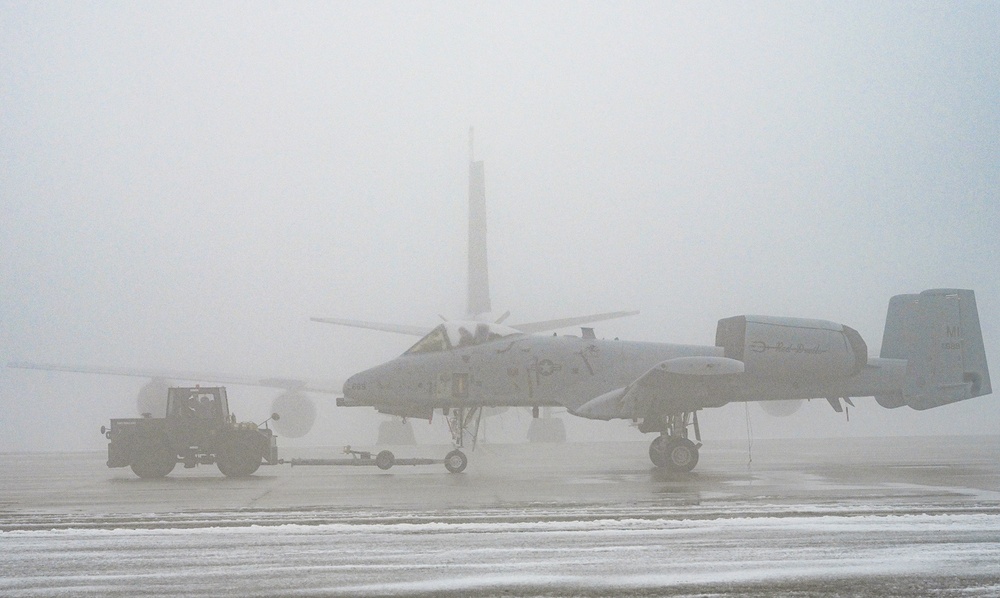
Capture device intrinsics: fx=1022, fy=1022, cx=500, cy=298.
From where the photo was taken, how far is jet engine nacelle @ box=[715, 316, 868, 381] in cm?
2464

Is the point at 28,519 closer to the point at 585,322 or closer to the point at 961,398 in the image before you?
the point at 961,398

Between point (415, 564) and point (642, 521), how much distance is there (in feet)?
13.0

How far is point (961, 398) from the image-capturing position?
26.1 m

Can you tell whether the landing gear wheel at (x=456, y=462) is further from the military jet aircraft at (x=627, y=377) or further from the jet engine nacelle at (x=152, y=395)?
the jet engine nacelle at (x=152, y=395)

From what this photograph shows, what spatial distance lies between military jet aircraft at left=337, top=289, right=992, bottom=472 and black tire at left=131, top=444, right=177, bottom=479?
4510mm

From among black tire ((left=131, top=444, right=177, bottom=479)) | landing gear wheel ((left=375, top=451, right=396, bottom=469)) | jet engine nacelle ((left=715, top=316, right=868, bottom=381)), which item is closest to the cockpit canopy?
landing gear wheel ((left=375, top=451, right=396, bottom=469))

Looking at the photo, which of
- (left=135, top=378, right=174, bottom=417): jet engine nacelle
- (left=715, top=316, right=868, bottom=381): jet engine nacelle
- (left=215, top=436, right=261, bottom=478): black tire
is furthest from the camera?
(left=135, top=378, right=174, bottom=417): jet engine nacelle

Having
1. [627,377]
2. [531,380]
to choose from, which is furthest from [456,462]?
[627,377]

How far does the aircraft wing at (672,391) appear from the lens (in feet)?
73.8

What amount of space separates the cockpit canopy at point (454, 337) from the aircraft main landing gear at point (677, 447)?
14.6ft

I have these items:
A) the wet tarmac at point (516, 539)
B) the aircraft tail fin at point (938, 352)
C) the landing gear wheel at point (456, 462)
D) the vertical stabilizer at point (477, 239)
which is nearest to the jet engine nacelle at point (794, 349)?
the aircraft tail fin at point (938, 352)

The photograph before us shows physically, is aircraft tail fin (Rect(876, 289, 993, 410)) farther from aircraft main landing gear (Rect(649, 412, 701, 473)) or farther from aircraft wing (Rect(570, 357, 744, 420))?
aircraft main landing gear (Rect(649, 412, 701, 473))

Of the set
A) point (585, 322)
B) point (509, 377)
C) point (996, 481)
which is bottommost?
point (996, 481)

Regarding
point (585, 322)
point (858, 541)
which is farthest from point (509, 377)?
point (585, 322)
